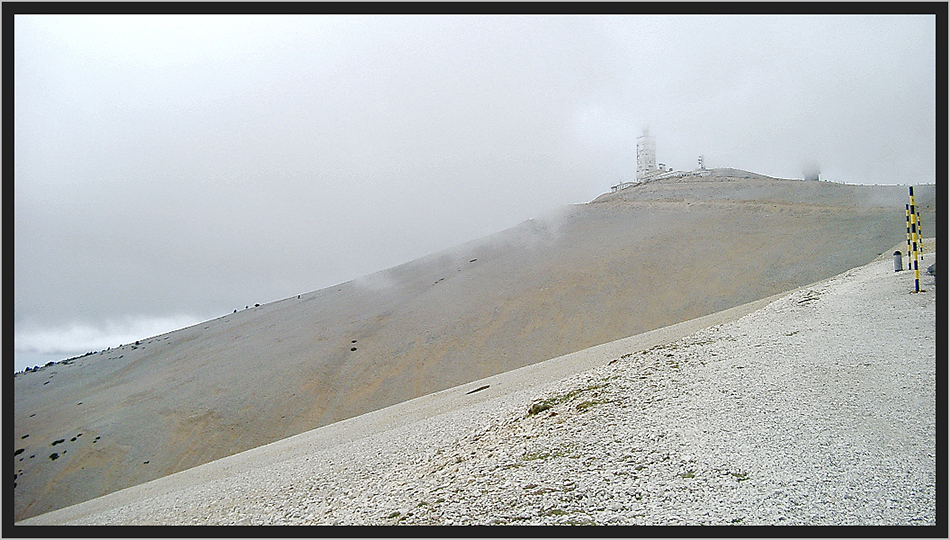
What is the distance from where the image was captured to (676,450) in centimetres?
594

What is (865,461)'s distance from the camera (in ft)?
17.3

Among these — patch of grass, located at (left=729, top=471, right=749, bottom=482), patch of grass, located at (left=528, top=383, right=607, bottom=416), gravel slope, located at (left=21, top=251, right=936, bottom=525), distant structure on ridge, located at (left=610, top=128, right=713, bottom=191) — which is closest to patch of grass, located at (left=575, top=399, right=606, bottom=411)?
gravel slope, located at (left=21, top=251, right=936, bottom=525)

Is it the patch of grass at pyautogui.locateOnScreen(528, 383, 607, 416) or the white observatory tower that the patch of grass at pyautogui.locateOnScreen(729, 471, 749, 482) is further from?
the white observatory tower

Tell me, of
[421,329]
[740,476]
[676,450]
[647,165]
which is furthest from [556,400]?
[647,165]

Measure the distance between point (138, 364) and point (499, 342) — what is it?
2370 centimetres

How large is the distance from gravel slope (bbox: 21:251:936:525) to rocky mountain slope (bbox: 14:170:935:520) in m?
13.8

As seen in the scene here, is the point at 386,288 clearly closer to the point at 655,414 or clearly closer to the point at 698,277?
the point at 698,277

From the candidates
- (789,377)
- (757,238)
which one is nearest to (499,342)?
(757,238)

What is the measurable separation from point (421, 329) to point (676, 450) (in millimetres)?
25454

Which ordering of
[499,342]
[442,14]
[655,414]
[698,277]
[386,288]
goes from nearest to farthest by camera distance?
1. [442,14]
2. [655,414]
3. [499,342]
4. [698,277]
5. [386,288]

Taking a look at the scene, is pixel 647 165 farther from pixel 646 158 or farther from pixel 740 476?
pixel 740 476

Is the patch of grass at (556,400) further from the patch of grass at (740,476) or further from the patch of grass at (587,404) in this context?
the patch of grass at (740,476)

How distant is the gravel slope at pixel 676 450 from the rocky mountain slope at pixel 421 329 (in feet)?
45.4

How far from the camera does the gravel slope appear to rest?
193 inches
